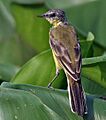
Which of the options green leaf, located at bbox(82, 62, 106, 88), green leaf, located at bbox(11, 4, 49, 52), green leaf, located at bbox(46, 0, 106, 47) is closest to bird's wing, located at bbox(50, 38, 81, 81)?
green leaf, located at bbox(82, 62, 106, 88)

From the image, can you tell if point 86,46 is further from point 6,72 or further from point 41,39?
point 41,39

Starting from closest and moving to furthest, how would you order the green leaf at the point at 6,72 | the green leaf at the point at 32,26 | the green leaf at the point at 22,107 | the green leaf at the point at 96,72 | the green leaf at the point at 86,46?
1. the green leaf at the point at 22,107
2. the green leaf at the point at 96,72
3. the green leaf at the point at 86,46
4. the green leaf at the point at 6,72
5. the green leaf at the point at 32,26

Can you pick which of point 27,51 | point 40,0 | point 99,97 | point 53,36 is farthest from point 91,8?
point 99,97

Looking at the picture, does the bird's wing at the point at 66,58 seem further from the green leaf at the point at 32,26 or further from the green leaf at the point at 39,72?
the green leaf at the point at 32,26

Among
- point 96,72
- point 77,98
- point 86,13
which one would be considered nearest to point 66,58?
point 96,72

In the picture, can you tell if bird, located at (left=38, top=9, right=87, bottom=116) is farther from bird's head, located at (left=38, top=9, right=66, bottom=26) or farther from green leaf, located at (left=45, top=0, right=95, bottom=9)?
green leaf, located at (left=45, top=0, right=95, bottom=9)

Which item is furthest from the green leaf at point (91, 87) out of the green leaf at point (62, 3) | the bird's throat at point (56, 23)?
the green leaf at point (62, 3)

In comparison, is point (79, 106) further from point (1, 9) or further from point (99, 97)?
point (1, 9)
